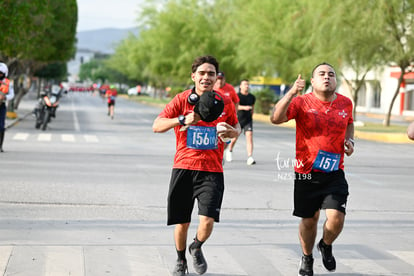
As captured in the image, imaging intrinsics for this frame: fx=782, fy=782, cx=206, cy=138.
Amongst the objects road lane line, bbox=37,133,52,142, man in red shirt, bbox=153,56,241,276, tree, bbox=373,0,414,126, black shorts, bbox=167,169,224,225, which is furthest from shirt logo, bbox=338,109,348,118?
tree, bbox=373,0,414,126

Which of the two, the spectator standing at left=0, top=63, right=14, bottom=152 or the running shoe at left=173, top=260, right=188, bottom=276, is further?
the spectator standing at left=0, top=63, right=14, bottom=152

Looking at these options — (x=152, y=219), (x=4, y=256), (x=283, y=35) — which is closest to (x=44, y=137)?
(x=152, y=219)

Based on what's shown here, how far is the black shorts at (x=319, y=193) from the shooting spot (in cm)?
618

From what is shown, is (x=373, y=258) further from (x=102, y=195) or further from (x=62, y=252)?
(x=102, y=195)

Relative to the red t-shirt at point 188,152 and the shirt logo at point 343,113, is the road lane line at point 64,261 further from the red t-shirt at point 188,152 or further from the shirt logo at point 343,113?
the shirt logo at point 343,113

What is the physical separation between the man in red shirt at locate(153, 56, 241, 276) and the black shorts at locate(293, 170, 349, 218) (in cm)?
66

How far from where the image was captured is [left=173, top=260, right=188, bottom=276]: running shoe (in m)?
6.09

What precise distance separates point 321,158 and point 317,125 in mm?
264

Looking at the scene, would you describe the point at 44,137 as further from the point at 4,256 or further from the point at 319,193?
the point at 319,193

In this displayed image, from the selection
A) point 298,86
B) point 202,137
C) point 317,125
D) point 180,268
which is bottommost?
point 180,268

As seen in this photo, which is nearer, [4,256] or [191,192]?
[191,192]

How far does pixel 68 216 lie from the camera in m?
8.91

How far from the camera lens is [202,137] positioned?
20.0 feet

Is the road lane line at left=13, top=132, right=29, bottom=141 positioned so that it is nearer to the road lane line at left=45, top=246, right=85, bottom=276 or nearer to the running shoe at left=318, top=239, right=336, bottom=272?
the road lane line at left=45, top=246, right=85, bottom=276
